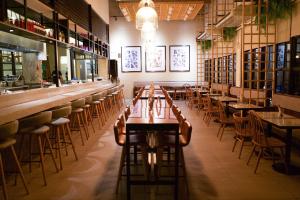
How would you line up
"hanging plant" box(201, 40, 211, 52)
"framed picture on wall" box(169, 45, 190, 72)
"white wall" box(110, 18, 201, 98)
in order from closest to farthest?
1. "hanging plant" box(201, 40, 211, 52)
2. "white wall" box(110, 18, 201, 98)
3. "framed picture on wall" box(169, 45, 190, 72)

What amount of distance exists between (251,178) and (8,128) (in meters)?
3.01

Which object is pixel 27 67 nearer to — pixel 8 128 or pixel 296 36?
pixel 8 128

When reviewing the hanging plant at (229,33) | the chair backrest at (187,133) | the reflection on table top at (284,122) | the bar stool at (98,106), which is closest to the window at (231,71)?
the hanging plant at (229,33)

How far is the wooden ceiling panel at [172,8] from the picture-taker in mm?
8172

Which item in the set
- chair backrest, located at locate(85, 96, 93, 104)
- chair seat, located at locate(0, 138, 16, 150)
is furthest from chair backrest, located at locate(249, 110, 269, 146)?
chair backrest, located at locate(85, 96, 93, 104)

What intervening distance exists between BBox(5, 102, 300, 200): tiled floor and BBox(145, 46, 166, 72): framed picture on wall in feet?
29.7

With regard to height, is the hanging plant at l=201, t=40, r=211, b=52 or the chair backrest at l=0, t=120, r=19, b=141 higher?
the hanging plant at l=201, t=40, r=211, b=52

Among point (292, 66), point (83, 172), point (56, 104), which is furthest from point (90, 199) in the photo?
point (292, 66)

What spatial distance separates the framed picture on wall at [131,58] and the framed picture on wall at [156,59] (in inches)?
15.9

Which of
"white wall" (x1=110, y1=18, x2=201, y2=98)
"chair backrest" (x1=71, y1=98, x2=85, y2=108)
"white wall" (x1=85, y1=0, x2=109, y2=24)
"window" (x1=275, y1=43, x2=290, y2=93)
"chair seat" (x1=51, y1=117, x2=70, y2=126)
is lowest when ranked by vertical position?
"chair seat" (x1=51, y1=117, x2=70, y2=126)

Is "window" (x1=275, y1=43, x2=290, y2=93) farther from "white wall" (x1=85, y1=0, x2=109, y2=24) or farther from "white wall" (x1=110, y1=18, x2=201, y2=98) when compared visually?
"white wall" (x1=110, y1=18, x2=201, y2=98)

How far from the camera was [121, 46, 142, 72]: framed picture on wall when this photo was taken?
13508mm

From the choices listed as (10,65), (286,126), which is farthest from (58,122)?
(10,65)

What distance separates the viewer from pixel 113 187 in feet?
10.8
